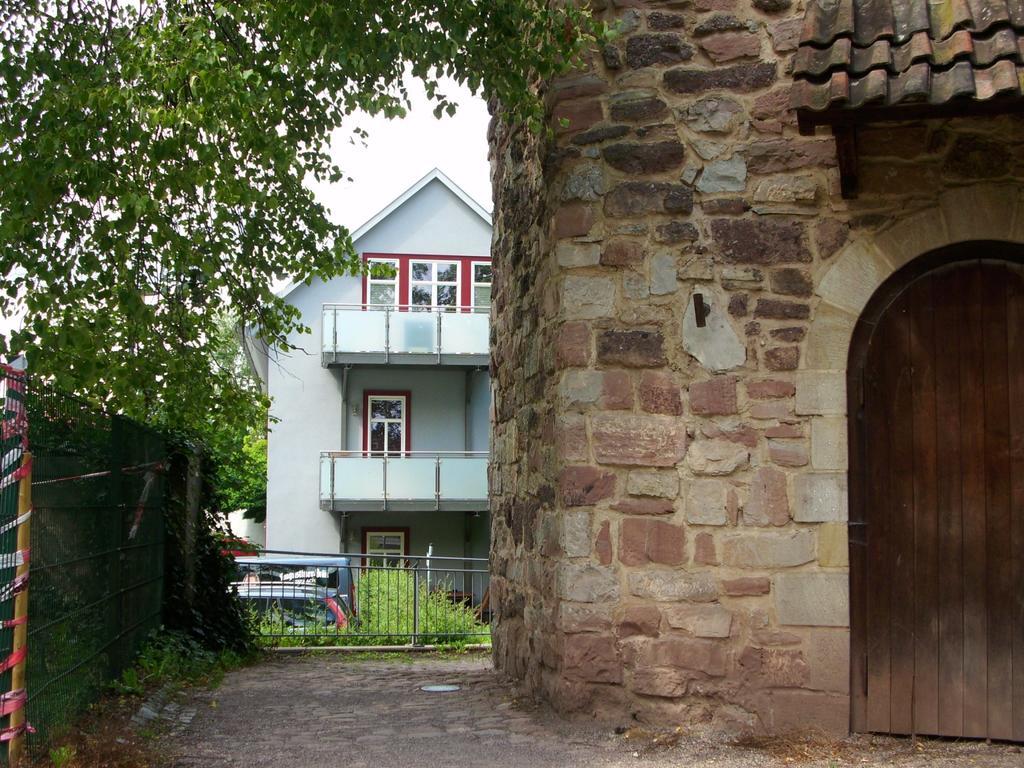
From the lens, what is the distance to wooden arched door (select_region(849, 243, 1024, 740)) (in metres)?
5.82

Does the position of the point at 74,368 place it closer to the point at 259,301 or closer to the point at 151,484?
the point at 151,484

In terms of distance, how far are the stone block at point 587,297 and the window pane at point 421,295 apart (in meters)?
18.3

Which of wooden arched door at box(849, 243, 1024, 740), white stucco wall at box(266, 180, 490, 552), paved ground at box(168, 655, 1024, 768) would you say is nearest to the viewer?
paved ground at box(168, 655, 1024, 768)

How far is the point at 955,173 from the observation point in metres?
5.95

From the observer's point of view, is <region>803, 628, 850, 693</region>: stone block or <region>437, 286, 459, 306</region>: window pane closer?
<region>803, 628, 850, 693</region>: stone block

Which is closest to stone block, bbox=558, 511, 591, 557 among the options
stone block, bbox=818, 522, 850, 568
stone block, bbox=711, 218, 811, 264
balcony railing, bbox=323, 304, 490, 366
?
stone block, bbox=818, 522, 850, 568

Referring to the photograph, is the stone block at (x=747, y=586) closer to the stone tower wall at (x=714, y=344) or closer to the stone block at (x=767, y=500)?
the stone tower wall at (x=714, y=344)

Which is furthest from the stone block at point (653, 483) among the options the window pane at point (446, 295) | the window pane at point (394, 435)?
the window pane at point (394, 435)

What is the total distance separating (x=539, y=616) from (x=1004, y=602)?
2586mm

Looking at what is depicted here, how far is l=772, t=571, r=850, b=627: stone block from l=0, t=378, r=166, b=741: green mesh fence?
3.51m

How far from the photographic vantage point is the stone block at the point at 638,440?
20.3ft

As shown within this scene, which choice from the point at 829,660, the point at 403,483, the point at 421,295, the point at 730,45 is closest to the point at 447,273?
the point at 421,295

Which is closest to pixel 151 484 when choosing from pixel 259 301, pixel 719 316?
pixel 259 301

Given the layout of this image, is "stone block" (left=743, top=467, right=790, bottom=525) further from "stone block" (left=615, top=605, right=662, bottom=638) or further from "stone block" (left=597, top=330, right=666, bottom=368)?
"stone block" (left=597, top=330, right=666, bottom=368)
